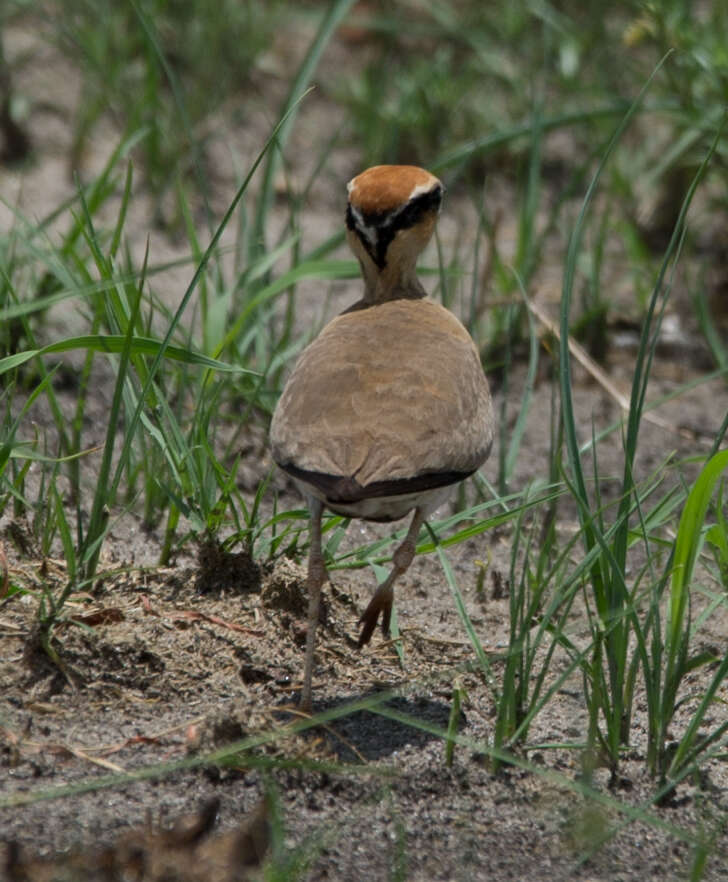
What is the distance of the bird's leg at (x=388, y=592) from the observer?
3.52m

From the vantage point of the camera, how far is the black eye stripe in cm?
420

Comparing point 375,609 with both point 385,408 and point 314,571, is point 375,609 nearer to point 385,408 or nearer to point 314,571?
point 314,571

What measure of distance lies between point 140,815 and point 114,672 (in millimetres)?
596

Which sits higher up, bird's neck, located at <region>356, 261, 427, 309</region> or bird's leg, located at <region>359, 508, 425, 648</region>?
bird's neck, located at <region>356, 261, 427, 309</region>

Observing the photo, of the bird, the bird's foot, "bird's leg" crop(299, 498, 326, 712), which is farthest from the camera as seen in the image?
the bird's foot

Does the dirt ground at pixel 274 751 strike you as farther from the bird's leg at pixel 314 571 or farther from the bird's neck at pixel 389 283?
the bird's neck at pixel 389 283

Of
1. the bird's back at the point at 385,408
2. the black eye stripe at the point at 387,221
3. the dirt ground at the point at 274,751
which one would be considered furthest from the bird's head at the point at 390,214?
the dirt ground at the point at 274,751

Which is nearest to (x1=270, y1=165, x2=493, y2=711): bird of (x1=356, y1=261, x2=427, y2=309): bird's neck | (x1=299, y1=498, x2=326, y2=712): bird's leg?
(x1=299, y1=498, x2=326, y2=712): bird's leg

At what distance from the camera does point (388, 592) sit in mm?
3521

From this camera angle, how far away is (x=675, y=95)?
18.9 feet

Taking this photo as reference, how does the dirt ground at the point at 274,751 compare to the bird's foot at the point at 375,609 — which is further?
the bird's foot at the point at 375,609

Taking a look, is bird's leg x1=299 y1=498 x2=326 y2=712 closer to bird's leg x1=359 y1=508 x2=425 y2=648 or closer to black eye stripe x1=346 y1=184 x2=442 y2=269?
bird's leg x1=359 y1=508 x2=425 y2=648

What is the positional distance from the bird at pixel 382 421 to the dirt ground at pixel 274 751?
0.20 m

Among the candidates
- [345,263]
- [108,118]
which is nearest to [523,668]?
[345,263]
